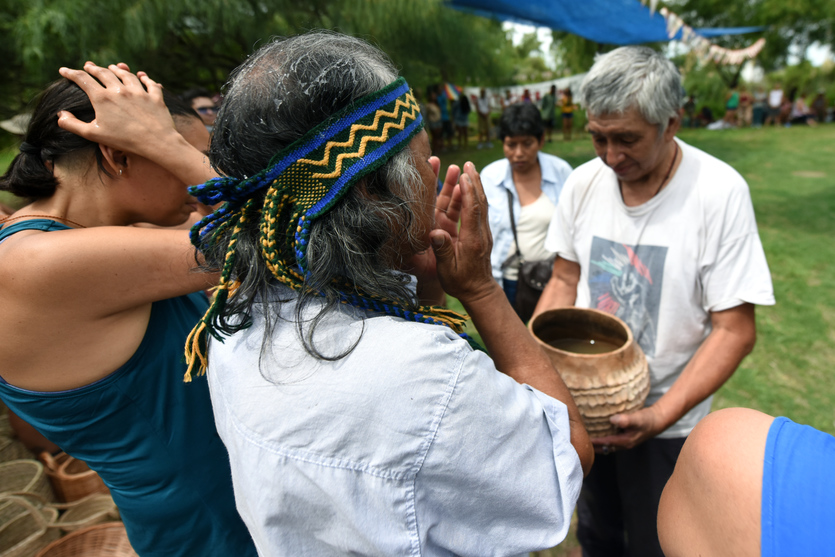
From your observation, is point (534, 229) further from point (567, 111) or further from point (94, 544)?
point (567, 111)

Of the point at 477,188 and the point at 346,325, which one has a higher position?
the point at 477,188

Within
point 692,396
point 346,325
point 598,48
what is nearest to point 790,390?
point 692,396

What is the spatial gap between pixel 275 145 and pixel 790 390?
4.54 m

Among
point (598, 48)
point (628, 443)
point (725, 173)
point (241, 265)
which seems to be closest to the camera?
point (241, 265)

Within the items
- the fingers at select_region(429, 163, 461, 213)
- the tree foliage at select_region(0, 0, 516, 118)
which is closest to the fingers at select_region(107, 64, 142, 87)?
the fingers at select_region(429, 163, 461, 213)

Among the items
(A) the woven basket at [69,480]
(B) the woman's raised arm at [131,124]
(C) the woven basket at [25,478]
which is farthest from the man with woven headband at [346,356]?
(C) the woven basket at [25,478]

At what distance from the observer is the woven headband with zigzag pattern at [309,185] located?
97 cm

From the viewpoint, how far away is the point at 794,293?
17.9ft

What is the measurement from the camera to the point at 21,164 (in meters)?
1.43

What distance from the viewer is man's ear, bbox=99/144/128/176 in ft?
4.62

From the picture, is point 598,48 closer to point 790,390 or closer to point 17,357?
point 790,390

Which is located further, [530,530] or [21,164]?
[21,164]

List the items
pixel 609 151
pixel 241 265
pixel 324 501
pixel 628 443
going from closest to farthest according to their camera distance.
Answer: pixel 324 501, pixel 241 265, pixel 628 443, pixel 609 151

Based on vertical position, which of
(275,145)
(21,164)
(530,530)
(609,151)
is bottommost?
(530,530)
